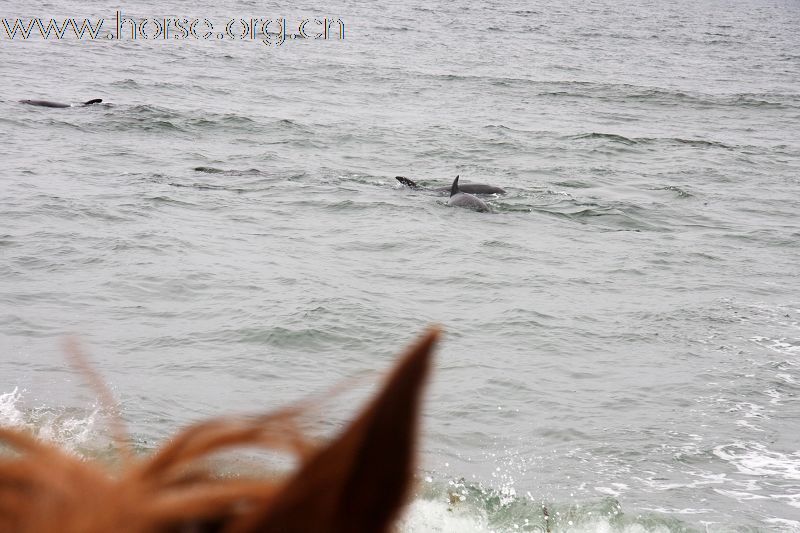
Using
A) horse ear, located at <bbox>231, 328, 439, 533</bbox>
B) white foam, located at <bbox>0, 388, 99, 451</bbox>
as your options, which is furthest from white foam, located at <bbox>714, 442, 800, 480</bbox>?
horse ear, located at <bbox>231, 328, 439, 533</bbox>

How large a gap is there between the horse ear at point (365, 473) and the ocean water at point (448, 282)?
0.22 meters

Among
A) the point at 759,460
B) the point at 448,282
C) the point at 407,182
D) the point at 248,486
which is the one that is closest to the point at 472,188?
the point at 407,182

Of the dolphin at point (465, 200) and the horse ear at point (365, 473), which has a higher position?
the horse ear at point (365, 473)

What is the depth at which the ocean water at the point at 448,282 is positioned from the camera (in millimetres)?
6664

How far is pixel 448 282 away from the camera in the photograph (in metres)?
11.0

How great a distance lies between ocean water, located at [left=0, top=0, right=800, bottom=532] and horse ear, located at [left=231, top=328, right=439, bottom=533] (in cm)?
22

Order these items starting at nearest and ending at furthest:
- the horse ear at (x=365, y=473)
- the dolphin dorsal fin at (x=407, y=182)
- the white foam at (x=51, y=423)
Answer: the horse ear at (x=365, y=473), the white foam at (x=51, y=423), the dolphin dorsal fin at (x=407, y=182)

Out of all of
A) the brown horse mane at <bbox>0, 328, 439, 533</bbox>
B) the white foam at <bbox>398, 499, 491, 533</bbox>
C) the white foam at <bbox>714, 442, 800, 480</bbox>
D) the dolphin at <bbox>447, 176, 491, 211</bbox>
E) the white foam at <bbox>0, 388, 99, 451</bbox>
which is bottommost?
the dolphin at <bbox>447, 176, 491, 211</bbox>

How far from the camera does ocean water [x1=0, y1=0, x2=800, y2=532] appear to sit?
21.9 feet

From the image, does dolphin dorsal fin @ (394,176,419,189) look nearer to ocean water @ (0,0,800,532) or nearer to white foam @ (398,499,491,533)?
ocean water @ (0,0,800,532)

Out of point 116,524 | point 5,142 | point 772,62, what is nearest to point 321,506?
point 116,524

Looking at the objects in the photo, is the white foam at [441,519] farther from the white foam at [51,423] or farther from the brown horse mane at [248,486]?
the brown horse mane at [248,486]

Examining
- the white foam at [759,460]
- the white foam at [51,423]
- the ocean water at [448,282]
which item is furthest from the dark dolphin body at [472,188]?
the white foam at [51,423]

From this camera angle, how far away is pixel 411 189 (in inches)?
624
